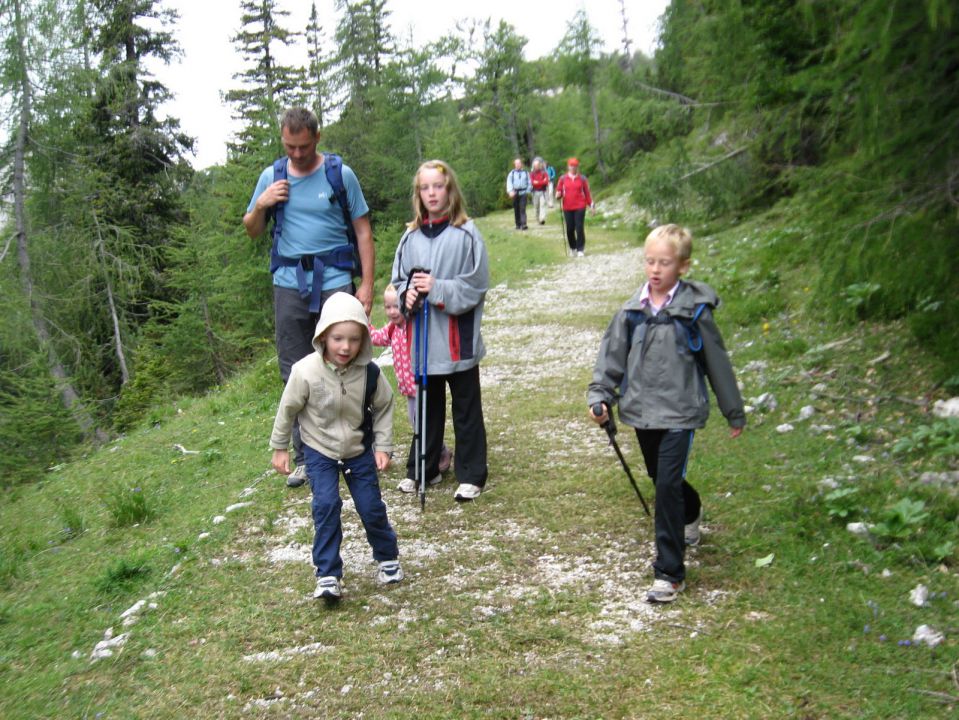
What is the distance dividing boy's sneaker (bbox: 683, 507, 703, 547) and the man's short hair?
3.46 m

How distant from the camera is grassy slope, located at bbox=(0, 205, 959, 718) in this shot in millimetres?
3516

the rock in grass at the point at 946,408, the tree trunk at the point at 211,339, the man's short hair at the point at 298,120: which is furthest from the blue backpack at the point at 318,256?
the tree trunk at the point at 211,339

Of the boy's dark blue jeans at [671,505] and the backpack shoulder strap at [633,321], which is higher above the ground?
the backpack shoulder strap at [633,321]

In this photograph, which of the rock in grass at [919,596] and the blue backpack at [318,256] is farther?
the blue backpack at [318,256]

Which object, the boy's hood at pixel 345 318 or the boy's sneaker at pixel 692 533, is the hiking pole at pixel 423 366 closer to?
the boy's hood at pixel 345 318

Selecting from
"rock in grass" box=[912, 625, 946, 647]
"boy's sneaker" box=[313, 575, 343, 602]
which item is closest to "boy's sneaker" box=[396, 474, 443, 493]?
"boy's sneaker" box=[313, 575, 343, 602]

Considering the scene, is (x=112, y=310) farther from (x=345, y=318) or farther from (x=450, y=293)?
(x=345, y=318)

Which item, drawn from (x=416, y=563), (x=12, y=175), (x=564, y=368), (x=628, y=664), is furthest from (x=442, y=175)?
(x=12, y=175)

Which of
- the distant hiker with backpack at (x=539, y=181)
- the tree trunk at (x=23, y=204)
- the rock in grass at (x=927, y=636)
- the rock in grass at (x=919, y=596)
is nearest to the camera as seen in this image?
the rock in grass at (x=927, y=636)

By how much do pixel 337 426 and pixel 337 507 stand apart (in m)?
0.44

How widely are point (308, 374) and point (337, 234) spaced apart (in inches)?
65.7

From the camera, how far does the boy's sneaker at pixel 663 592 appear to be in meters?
4.17

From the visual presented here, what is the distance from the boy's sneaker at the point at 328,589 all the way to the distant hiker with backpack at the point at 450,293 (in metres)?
1.57

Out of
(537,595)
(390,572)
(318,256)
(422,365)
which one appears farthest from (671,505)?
(318,256)
